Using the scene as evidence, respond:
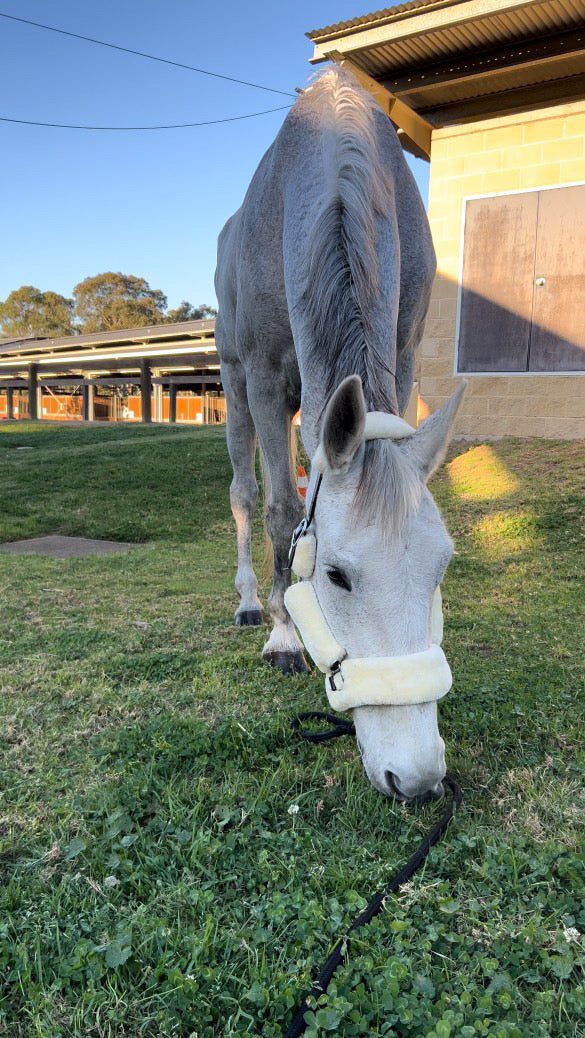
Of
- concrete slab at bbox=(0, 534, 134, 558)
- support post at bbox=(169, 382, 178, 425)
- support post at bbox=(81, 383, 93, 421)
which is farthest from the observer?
support post at bbox=(81, 383, 93, 421)

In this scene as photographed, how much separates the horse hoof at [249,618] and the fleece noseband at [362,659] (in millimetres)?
2044

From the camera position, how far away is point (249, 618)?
4.03m

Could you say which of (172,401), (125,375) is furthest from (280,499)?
(125,375)

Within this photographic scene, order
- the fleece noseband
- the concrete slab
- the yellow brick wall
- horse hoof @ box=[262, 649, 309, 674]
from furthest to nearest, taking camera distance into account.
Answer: the yellow brick wall
the concrete slab
horse hoof @ box=[262, 649, 309, 674]
the fleece noseband

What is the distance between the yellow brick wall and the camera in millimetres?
8570

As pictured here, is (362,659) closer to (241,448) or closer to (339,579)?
(339,579)

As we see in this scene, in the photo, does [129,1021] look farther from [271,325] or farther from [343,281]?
[271,325]

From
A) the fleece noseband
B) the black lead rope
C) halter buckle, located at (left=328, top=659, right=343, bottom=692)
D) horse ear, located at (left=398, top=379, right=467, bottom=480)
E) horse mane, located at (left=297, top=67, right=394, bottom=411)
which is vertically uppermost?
horse mane, located at (left=297, top=67, right=394, bottom=411)

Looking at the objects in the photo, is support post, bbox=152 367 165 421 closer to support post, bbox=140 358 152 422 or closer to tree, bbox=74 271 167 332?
support post, bbox=140 358 152 422

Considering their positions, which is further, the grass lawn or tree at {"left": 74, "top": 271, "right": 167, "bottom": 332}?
tree at {"left": 74, "top": 271, "right": 167, "bottom": 332}

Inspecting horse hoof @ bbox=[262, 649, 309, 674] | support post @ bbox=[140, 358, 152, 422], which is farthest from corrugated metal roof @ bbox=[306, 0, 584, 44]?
support post @ bbox=[140, 358, 152, 422]

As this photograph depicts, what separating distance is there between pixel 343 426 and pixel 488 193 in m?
8.68

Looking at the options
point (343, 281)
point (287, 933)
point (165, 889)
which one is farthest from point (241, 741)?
point (343, 281)

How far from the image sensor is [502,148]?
8922 millimetres
